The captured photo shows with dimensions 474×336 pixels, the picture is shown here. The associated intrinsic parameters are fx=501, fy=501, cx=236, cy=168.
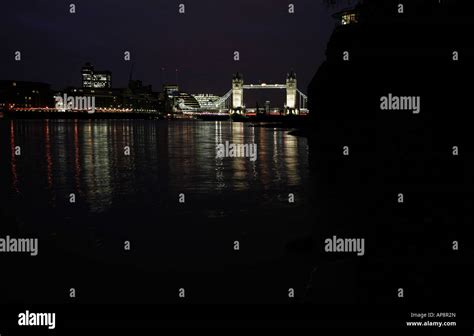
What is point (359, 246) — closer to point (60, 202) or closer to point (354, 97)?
point (60, 202)

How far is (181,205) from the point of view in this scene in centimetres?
1498

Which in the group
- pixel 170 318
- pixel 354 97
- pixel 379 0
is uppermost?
pixel 379 0

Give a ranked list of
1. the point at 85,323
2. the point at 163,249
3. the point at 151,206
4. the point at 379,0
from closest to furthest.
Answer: the point at 85,323 < the point at 163,249 < the point at 151,206 < the point at 379,0

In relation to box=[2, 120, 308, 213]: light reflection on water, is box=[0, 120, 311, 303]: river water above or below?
below

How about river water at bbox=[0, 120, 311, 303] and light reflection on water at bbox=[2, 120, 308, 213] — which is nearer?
river water at bbox=[0, 120, 311, 303]

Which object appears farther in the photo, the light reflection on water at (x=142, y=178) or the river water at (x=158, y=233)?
the light reflection on water at (x=142, y=178)

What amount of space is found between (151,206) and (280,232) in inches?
194

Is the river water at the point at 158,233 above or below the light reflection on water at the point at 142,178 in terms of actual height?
below

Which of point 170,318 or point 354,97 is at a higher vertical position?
point 354,97

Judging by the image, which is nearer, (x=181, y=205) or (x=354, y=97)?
(x=181, y=205)

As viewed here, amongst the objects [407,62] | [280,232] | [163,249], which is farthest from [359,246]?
[407,62]

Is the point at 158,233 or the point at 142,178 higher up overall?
the point at 142,178

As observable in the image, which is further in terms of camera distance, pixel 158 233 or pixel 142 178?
pixel 142 178

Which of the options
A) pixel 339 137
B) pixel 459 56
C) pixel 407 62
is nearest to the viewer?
pixel 459 56
